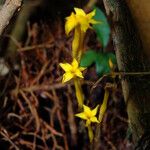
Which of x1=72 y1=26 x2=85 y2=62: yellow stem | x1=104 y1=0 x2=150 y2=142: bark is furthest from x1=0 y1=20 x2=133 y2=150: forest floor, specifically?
x1=72 y1=26 x2=85 y2=62: yellow stem

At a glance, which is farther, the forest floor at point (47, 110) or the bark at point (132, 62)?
the forest floor at point (47, 110)

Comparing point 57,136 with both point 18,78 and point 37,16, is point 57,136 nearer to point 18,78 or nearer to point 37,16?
point 18,78

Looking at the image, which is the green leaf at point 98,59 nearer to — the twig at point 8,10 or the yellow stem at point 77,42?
the yellow stem at point 77,42

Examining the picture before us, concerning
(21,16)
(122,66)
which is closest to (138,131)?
(122,66)

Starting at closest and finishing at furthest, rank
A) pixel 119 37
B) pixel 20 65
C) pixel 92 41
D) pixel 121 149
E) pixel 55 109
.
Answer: pixel 119 37 < pixel 121 149 < pixel 55 109 < pixel 20 65 < pixel 92 41

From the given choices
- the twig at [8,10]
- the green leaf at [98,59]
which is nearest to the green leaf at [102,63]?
the green leaf at [98,59]

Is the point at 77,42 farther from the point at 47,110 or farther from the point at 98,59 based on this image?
the point at 47,110

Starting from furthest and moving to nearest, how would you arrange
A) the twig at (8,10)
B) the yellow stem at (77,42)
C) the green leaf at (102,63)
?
the green leaf at (102,63)
the yellow stem at (77,42)
the twig at (8,10)

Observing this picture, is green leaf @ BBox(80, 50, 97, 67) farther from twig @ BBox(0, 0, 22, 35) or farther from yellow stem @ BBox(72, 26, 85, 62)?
twig @ BBox(0, 0, 22, 35)
